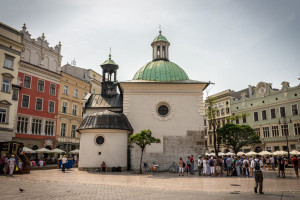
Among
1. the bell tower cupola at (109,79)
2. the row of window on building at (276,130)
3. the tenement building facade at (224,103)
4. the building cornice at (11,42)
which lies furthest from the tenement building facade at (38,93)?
the row of window on building at (276,130)

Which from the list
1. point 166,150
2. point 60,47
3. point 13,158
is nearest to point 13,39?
point 60,47

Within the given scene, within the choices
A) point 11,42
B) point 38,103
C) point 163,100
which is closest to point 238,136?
point 163,100

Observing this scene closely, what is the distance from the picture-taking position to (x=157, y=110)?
25594mm

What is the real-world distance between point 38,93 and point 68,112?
6.54 m

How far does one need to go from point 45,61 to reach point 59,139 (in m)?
12.6

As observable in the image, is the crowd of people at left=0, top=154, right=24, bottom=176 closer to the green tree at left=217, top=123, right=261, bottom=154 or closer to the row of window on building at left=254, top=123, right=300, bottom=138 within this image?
the green tree at left=217, top=123, right=261, bottom=154

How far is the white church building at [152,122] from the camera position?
2305 centimetres

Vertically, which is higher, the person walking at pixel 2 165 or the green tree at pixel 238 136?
the green tree at pixel 238 136

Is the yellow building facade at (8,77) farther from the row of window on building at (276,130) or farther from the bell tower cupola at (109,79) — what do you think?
the row of window on building at (276,130)

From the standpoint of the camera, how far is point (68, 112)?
41250 millimetres

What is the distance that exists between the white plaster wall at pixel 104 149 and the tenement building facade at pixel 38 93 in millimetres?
14547

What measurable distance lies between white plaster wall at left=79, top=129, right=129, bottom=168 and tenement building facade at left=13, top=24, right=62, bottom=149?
14547 millimetres

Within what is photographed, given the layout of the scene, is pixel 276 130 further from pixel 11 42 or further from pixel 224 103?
pixel 11 42

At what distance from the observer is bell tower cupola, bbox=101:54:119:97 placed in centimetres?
3056
